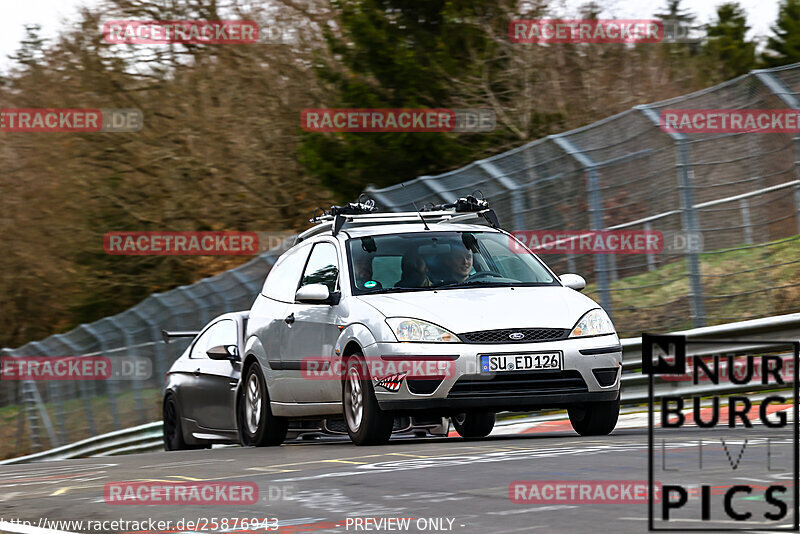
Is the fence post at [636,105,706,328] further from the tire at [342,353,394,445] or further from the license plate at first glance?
the tire at [342,353,394,445]

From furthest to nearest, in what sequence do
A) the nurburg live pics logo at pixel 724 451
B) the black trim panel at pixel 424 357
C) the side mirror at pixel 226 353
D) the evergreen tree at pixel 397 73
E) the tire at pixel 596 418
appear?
the evergreen tree at pixel 397 73, the side mirror at pixel 226 353, the tire at pixel 596 418, the black trim panel at pixel 424 357, the nurburg live pics logo at pixel 724 451

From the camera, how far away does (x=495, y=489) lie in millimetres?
7074

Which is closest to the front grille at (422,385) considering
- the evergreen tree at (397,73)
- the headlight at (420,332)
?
the headlight at (420,332)

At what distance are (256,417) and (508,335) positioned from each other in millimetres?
3532

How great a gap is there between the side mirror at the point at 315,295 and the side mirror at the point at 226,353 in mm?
3152

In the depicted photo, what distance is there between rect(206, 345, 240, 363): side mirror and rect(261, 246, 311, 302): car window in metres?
1.09

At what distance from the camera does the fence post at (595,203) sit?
Result: 14.6m

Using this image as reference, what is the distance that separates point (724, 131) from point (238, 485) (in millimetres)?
7324

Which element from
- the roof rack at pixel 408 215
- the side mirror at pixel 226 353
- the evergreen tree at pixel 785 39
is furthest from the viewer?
the evergreen tree at pixel 785 39

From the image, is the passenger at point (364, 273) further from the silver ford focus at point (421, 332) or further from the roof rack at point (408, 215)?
the roof rack at point (408, 215)

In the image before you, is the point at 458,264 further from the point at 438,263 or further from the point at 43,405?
the point at 43,405

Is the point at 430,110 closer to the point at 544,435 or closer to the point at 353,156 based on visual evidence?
the point at 353,156

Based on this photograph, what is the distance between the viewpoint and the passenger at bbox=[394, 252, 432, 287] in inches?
435

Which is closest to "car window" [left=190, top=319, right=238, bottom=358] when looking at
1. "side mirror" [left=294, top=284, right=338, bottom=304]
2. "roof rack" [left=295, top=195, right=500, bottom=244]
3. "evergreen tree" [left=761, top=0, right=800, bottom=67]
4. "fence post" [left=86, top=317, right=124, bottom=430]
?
"roof rack" [left=295, top=195, right=500, bottom=244]
